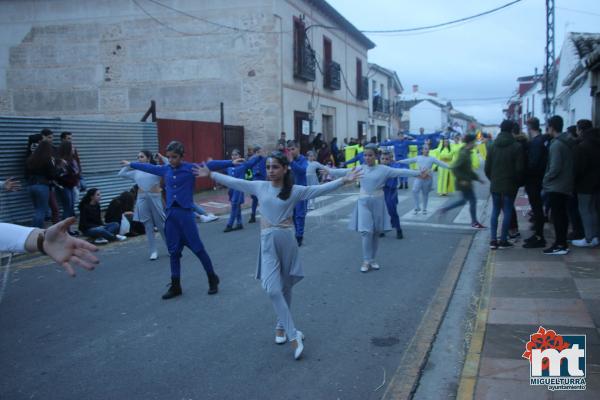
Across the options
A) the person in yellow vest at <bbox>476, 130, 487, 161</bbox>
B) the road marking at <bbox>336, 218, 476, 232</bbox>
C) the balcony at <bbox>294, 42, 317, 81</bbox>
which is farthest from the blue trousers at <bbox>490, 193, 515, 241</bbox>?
the balcony at <bbox>294, 42, 317, 81</bbox>

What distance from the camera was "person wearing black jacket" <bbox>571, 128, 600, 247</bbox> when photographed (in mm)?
8475

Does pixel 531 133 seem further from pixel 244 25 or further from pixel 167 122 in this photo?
pixel 244 25

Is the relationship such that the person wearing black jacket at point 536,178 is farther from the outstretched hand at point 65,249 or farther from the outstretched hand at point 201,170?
the outstretched hand at point 65,249

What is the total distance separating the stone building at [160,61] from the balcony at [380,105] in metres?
14.7

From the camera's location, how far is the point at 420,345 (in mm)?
5086

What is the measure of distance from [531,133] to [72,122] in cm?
1034

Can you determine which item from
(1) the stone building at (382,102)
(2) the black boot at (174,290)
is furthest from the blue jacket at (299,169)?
(1) the stone building at (382,102)

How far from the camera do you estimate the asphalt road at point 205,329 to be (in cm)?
427

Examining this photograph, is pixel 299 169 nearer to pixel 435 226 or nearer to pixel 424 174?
pixel 435 226

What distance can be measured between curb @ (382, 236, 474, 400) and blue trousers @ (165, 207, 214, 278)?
8.78 feet

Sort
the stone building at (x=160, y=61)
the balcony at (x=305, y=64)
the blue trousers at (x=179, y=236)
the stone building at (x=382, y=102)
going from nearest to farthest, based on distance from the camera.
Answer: the blue trousers at (x=179, y=236) → the stone building at (x=160, y=61) → the balcony at (x=305, y=64) → the stone building at (x=382, y=102)

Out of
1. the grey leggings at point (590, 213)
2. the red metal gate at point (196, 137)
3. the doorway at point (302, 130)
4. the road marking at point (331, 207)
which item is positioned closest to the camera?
the grey leggings at point (590, 213)

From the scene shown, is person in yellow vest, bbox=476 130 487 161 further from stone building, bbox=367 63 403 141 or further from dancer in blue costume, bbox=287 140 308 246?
stone building, bbox=367 63 403 141

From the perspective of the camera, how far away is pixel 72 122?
13516 mm
